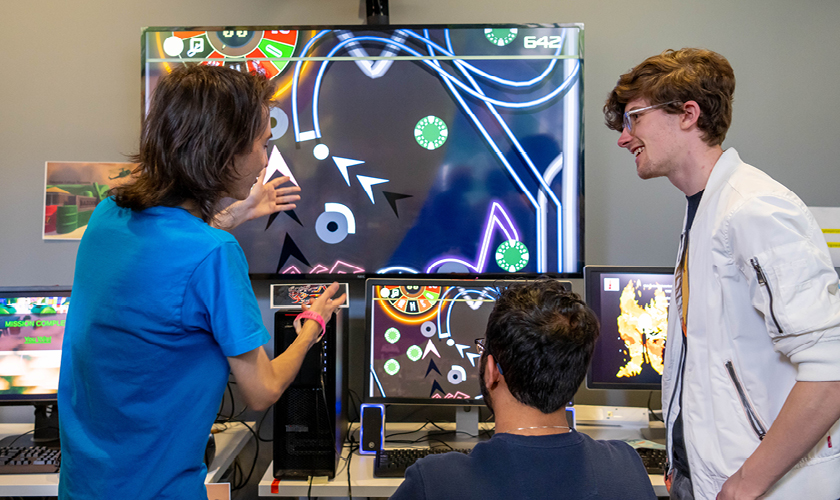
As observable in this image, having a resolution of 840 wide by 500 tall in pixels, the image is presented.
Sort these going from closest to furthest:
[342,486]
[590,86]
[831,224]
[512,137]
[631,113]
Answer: [631,113] → [342,486] → [831,224] → [512,137] → [590,86]

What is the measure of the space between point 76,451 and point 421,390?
1.11 metres

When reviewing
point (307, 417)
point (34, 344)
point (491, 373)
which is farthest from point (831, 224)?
point (34, 344)

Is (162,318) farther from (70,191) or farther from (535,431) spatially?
(70,191)

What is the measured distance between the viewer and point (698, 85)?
1253 mm

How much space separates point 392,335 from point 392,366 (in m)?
0.11

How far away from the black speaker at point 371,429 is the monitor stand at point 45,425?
107cm

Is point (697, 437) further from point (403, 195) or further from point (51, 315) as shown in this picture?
point (51, 315)

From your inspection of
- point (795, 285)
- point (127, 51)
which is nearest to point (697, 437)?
point (795, 285)

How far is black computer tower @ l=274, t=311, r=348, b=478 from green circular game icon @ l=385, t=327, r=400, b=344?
28 cm

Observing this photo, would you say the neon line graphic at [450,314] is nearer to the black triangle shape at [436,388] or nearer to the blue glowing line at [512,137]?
the black triangle shape at [436,388]

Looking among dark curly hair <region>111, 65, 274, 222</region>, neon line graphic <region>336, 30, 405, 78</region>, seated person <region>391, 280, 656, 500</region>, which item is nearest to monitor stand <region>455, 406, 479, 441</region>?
seated person <region>391, 280, 656, 500</region>

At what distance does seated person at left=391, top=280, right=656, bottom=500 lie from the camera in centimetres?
87

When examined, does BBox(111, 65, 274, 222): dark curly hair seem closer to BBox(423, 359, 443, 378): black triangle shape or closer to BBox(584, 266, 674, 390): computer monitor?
BBox(423, 359, 443, 378): black triangle shape

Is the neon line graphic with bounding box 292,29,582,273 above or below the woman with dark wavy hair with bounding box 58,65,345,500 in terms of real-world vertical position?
above
